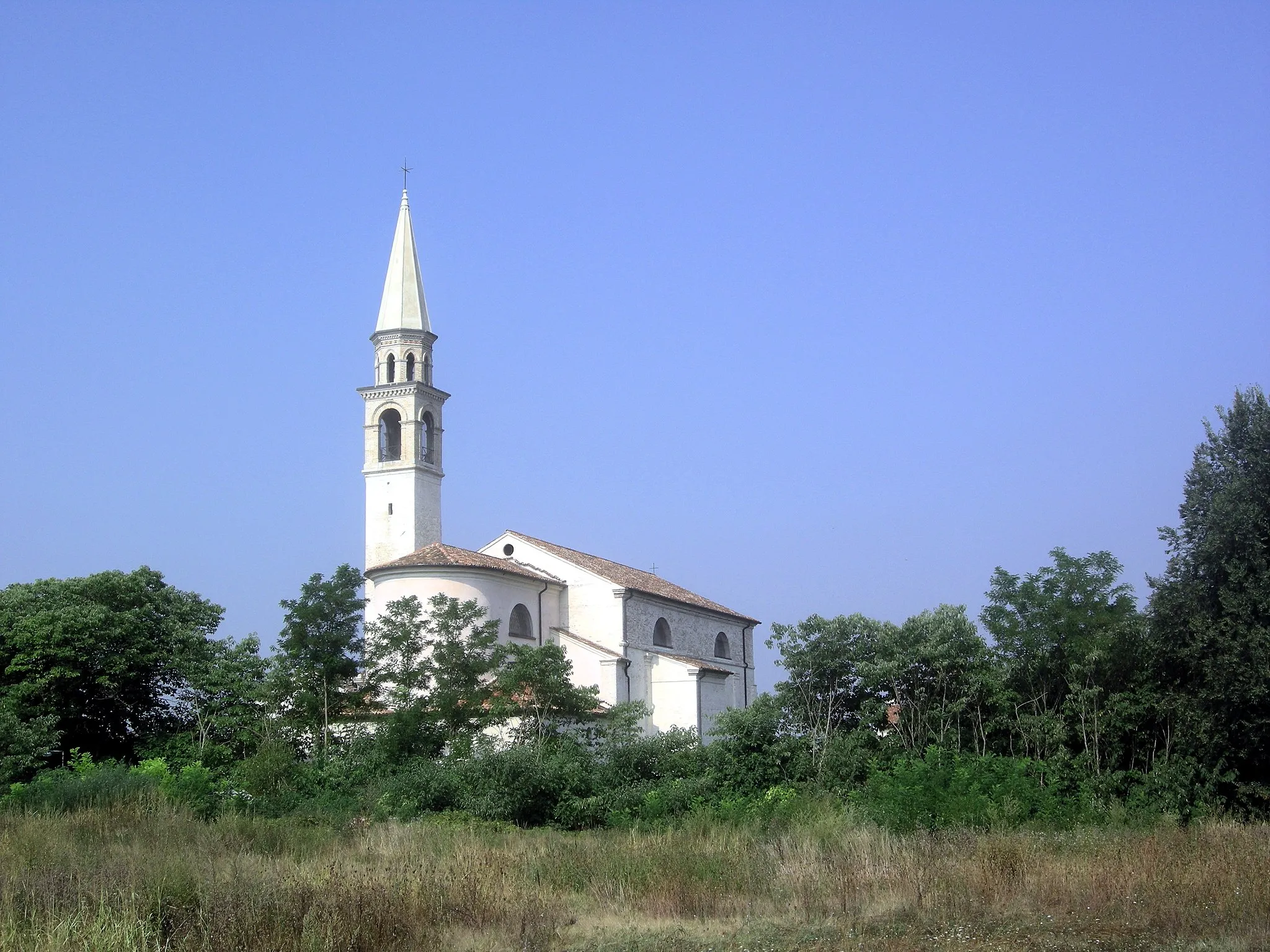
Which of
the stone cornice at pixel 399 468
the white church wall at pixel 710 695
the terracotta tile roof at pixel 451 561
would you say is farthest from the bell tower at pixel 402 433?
the white church wall at pixel 710 695

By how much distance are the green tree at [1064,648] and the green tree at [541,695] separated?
35.0 ft

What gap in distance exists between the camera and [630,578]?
43375 mm

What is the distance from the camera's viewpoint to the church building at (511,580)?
36.3 m

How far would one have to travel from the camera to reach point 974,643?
78.9ft

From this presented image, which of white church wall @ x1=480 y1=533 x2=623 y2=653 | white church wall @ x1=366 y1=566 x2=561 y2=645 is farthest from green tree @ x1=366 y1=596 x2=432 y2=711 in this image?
white church wall @ x1=480 y1=533 x2=623 y2=653

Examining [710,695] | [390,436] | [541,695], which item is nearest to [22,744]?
[541,695]

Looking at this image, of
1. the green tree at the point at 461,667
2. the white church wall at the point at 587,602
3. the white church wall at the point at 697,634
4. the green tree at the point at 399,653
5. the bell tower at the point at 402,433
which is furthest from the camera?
the bell tower at the point at 402,433

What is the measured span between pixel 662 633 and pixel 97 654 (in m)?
19.0

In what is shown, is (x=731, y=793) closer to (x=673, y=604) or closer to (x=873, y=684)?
(x=873, y=684)

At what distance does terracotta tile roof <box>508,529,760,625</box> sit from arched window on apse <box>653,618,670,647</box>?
2.81 ft

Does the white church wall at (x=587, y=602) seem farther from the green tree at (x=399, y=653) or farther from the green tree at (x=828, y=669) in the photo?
the green tree at (x=828, y=669)

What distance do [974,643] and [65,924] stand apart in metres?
18.0

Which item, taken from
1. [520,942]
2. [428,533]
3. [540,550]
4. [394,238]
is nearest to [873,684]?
[520,942]

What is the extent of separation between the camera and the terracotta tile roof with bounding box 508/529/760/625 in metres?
40.9
